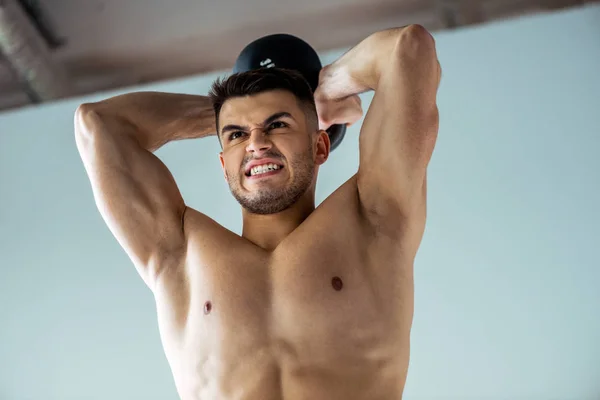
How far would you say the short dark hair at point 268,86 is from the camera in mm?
1699

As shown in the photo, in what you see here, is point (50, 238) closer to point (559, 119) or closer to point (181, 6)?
point (181, 6)

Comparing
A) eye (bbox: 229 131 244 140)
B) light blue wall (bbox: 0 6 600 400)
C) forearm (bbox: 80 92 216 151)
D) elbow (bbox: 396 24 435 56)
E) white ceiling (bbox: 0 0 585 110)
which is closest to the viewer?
elbow (bbox: 396 24 435 56)

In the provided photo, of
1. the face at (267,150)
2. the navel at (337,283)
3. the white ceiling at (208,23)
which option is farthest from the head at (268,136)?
the white ceiling at (208,23)

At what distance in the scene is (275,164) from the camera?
5.36ft

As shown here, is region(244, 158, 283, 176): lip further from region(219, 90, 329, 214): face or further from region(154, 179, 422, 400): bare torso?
region(154, 179, 422, 400): bare torso

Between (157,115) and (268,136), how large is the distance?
36 cm

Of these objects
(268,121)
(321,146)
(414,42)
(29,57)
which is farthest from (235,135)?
(29,57)

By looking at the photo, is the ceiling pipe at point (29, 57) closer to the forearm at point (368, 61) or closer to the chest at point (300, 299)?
the forearm at point (368, 61)

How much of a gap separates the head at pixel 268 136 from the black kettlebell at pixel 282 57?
0.12 m

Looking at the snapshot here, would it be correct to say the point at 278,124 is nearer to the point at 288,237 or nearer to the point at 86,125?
the point at 288,237

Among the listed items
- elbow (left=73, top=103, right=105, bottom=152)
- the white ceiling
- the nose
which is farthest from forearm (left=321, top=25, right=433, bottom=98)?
the white ceiling

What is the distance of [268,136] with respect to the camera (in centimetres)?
165

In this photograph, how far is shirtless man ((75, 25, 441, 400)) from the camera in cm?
148

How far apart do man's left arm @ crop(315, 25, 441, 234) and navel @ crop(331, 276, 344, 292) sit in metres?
0.16
